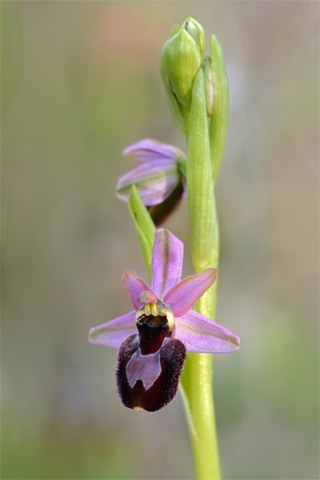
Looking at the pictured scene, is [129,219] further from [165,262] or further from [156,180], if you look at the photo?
[165,262]

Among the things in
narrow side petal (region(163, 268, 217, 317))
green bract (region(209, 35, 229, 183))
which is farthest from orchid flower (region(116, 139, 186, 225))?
narrow side petal (region(163, 268, 217, 317))

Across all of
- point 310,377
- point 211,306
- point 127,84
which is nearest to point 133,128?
point 127,84

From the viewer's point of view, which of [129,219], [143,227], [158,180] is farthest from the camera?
[129,219]

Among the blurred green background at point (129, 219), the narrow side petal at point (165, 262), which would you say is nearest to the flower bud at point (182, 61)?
the narrow side petal at point (165, 262)

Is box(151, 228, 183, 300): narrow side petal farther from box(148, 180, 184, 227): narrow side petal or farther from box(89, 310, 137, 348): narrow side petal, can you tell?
box(148, 180, 184, 227): narrow side petal

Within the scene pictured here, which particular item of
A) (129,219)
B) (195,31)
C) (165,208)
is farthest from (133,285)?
(129,219)
